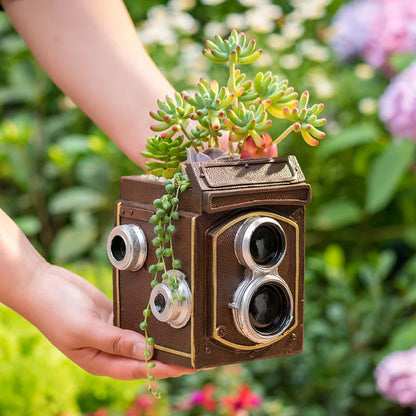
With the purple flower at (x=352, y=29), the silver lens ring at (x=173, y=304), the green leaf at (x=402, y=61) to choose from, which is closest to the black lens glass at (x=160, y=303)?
the silver lens ring at (x=173, y=304)

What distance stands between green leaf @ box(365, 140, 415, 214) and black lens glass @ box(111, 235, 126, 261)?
4.90ft

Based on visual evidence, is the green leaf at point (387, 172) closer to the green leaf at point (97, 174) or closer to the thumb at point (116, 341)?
the green leaf at point (97, 174)

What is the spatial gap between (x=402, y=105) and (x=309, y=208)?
59 cm

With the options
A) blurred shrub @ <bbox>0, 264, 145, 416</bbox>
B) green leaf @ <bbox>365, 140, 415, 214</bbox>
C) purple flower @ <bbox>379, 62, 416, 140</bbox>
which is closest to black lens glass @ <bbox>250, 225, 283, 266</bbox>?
blurred shrub @ <bbox>0, 264, 145, 416</bbox>

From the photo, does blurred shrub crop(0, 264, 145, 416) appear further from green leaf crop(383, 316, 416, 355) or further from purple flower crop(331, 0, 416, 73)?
purple flower crop(331, 0, 416, 73)

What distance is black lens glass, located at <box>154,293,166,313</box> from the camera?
1.04 metres

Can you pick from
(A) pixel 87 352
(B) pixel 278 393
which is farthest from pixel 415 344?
(A) pixel 87 352

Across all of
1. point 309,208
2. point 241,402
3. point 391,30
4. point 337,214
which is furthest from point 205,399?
point 391,30

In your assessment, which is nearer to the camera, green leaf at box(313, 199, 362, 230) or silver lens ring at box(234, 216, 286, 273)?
silver lens ring at box(234, 216, 286, 273)

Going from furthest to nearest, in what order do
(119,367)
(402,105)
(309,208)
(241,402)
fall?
1. (309,208)
2. (402,105)
3. (241,402)
4. (119,367)

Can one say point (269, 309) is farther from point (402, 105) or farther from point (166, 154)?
point (402, 105)

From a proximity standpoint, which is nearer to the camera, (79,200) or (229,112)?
(229,112)

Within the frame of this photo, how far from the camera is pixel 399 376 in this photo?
2068mm

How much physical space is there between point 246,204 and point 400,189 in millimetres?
1880
